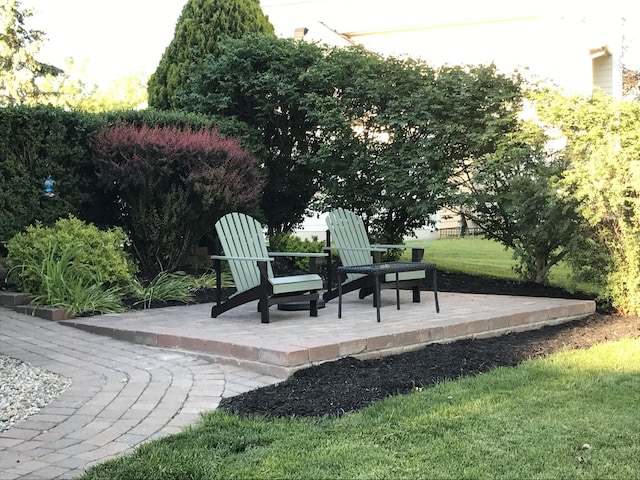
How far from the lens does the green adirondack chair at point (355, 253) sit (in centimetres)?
661

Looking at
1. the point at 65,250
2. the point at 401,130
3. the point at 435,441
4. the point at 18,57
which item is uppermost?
the point at 18,57

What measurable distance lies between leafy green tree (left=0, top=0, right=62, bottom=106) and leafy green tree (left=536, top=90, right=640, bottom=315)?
28.1m

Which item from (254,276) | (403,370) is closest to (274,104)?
(254,276)

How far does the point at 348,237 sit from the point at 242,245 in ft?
4.44

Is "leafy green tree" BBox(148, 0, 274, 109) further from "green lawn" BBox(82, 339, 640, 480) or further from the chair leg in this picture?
"green lawn" BBox(82, 339, 640, 480)

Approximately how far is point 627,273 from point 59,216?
6466mm

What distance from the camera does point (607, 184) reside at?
21.1 ft

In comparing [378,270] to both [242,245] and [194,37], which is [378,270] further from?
[194,37]

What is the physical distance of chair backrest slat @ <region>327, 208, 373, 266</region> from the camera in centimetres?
702

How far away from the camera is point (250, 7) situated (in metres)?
10.9

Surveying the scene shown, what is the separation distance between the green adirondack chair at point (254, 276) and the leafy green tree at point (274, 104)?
133 inches

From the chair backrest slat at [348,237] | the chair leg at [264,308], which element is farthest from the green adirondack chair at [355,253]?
the chair leg at [264,308]

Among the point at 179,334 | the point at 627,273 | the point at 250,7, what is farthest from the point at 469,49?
the point at 179,334

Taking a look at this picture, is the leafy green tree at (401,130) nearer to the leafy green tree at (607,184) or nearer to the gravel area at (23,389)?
the leafy green tree at (607,184)
